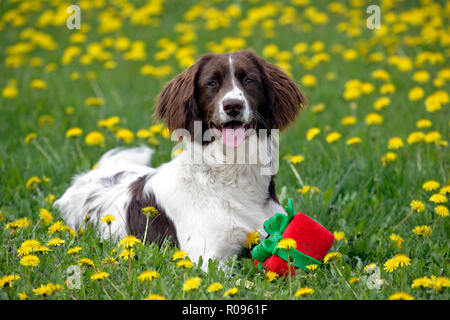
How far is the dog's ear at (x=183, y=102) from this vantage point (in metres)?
3.88

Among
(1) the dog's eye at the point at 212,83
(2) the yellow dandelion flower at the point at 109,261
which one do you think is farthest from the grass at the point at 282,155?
(1) the dog's eye at the point at 212,83

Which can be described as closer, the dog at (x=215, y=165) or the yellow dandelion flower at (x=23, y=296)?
the yellow dandelion flower at (x=23, y=296)

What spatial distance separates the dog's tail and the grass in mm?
186

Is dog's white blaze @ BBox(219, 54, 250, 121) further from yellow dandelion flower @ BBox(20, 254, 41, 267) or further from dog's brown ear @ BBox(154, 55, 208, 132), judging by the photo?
yellow dandelion flower @ BBox(20, 254, 41, 267)

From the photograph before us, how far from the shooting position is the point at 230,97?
356 centimetres

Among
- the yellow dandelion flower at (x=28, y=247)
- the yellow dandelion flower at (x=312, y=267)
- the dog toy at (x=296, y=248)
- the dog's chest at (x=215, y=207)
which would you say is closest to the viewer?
the yellow dandelion flower at (x=28, y=247)

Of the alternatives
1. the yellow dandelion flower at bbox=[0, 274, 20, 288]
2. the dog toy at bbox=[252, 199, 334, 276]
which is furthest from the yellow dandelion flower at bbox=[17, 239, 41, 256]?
the dog toy at bbox=[252, 199, 334, 276]

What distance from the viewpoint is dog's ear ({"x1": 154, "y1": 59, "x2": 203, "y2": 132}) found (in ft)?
12.7

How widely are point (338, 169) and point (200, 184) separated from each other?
1.59 metres

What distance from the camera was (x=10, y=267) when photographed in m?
→ 3.32

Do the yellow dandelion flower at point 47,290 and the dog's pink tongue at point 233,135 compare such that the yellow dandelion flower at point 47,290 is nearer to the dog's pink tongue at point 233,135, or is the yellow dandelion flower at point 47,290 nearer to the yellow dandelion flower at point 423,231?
the dog's pink tongue at point 233,135

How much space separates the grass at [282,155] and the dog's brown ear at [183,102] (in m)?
0.88
